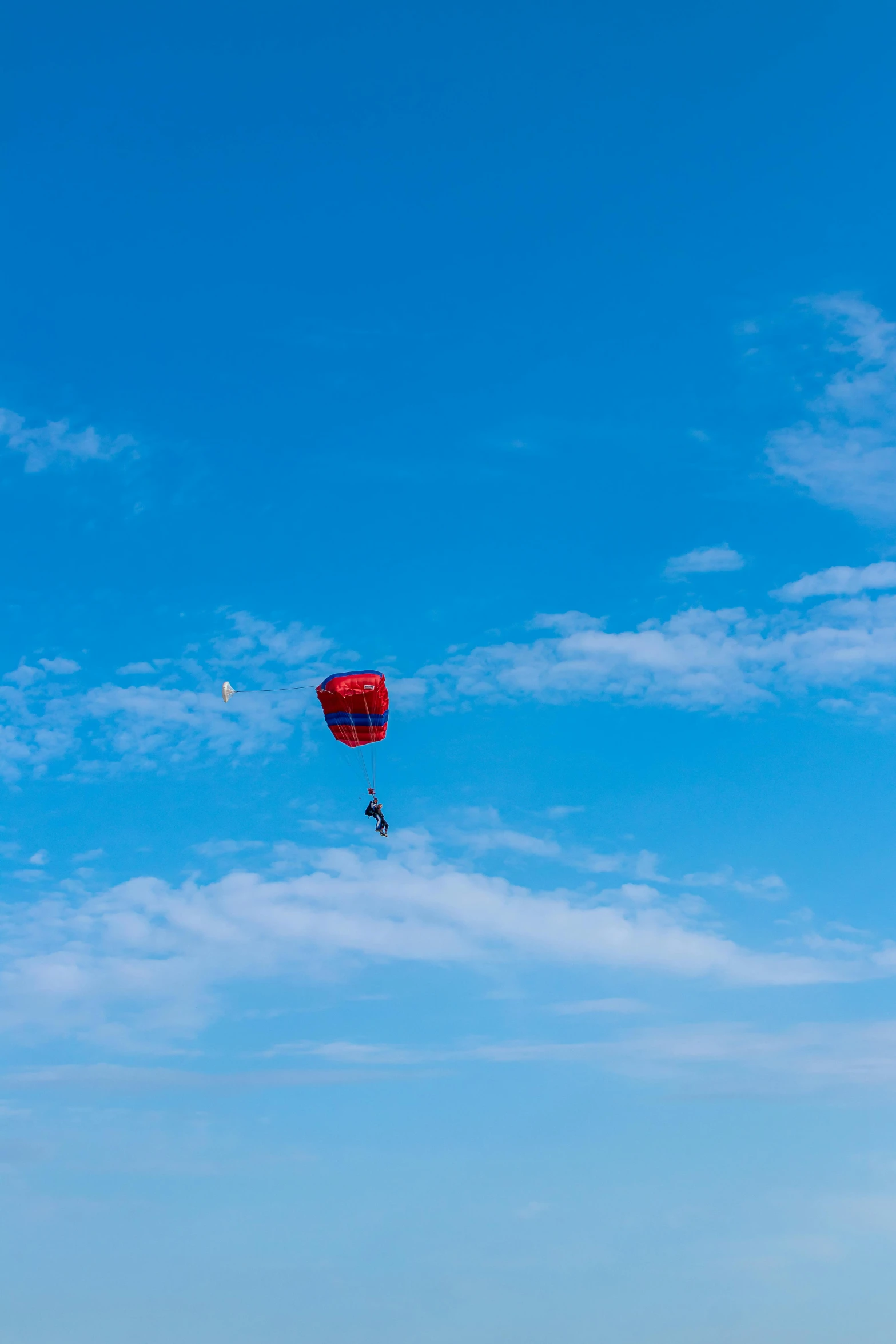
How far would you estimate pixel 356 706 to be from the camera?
253ft

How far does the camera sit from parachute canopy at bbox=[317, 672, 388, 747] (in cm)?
7675

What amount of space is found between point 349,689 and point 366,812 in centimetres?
901

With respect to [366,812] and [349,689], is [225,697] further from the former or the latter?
[366,812]

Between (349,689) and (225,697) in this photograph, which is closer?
(225,697)

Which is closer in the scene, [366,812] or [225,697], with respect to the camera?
[225,697]

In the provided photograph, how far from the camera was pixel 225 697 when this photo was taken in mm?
71062

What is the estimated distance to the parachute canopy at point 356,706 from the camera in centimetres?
7675

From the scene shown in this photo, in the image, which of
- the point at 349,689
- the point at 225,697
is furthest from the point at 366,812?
the point at 225,697

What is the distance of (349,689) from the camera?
3022 inches

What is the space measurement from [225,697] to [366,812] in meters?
14.5

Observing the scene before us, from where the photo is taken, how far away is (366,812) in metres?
81.4

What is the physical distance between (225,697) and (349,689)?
850 centimetres
